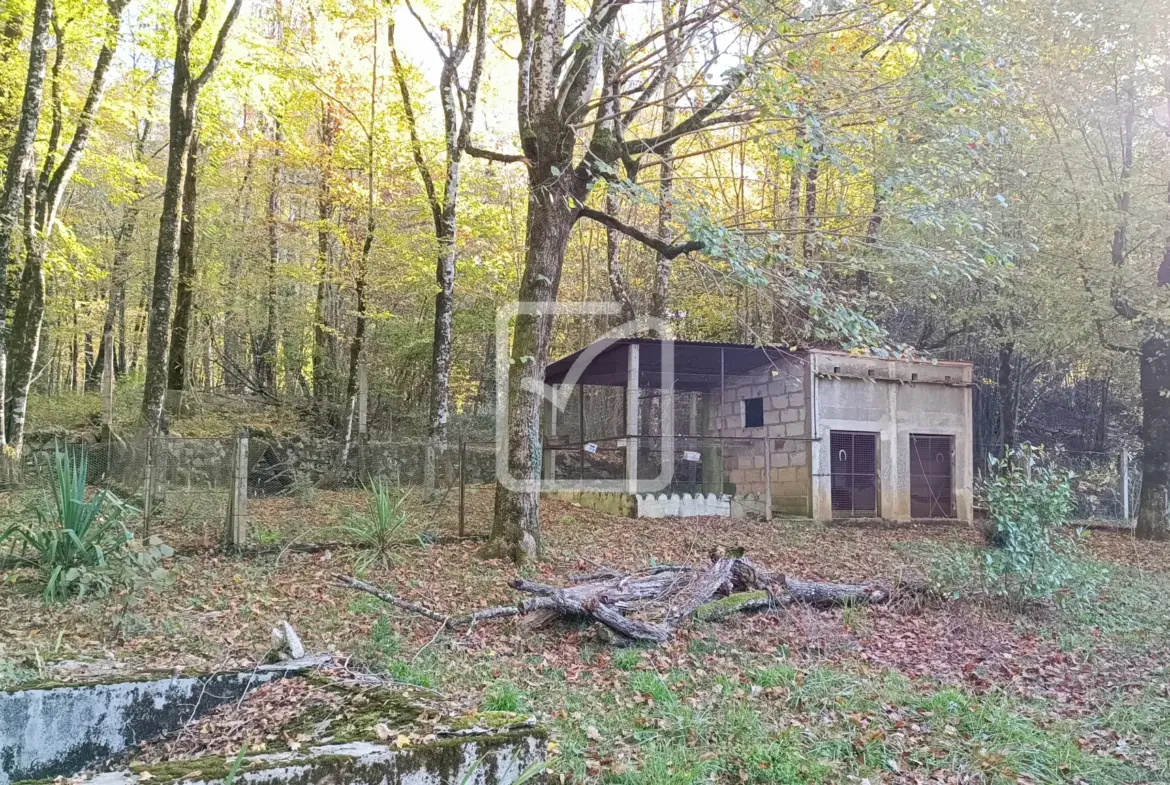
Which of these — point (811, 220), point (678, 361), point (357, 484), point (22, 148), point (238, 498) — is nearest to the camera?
point (238, 498)

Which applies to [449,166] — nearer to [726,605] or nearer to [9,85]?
[9,85]

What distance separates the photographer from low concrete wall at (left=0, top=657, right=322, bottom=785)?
112 inches

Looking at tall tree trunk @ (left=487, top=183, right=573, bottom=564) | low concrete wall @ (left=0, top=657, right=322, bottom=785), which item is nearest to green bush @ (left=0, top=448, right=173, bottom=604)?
low concrete wall @ (left=0, top=657, right=322, bottom=785)

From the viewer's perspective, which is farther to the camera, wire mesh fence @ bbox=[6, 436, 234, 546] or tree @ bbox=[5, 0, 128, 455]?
tree @ bbox=[5, 0, 128, 455]

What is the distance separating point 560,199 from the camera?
297 inches

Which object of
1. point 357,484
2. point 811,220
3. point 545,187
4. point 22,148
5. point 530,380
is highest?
point 22,148

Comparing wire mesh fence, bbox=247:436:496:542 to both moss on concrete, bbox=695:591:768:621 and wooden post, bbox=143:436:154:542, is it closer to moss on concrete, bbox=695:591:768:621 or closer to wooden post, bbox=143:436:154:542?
wooden post, bbox=143:436:154:542

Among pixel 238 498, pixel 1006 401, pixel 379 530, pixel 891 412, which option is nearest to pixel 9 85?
pixel 238 498

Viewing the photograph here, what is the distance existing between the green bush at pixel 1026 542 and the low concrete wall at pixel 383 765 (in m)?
5.71

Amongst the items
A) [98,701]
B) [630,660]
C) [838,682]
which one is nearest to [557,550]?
[630,660]

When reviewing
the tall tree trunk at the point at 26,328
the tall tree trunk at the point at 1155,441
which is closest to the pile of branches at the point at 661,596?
the tall tree trunk at the point at 1155,441

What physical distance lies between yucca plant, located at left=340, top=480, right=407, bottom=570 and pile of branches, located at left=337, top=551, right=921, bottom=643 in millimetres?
966

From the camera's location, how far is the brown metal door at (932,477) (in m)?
12.9

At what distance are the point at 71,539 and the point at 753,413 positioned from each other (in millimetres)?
10980
